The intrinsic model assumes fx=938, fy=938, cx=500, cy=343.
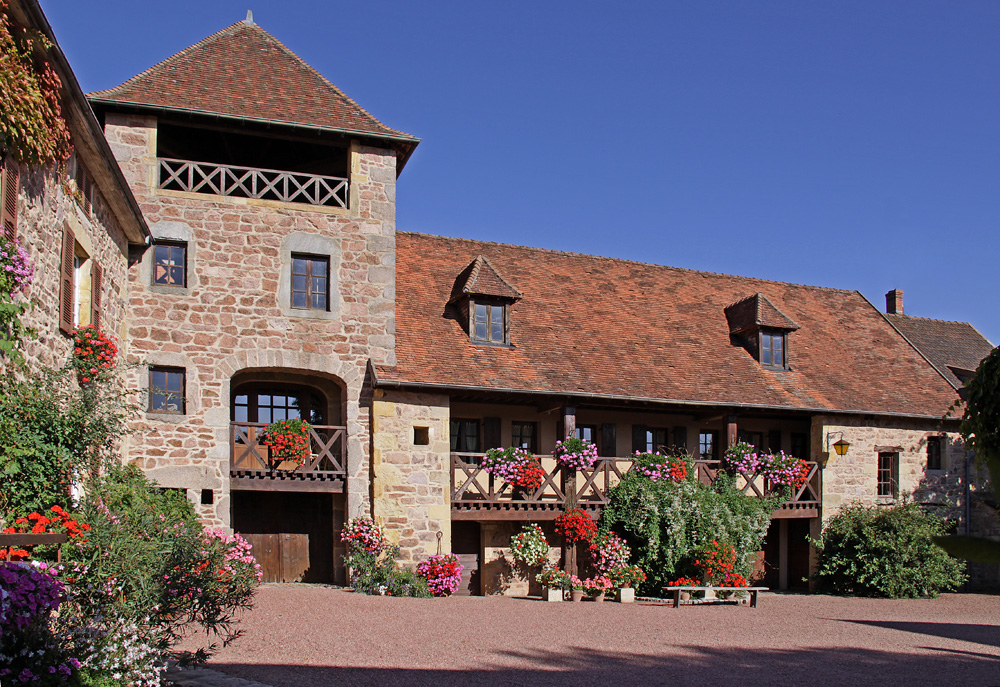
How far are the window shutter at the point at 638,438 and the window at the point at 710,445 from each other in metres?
1.57

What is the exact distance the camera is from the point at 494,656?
32.8ft

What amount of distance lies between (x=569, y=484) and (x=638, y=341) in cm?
397

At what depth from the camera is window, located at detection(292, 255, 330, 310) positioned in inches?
640

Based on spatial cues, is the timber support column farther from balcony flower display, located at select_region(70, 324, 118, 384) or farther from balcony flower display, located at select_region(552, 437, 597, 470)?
balcony flower display, located at select_region(70, 324, 118, 384)

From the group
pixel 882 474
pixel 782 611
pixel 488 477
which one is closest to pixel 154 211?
pixel 488 477

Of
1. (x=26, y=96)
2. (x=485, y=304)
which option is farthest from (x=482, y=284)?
(x=26, y=96)

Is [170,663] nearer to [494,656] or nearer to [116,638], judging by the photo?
[116,638]

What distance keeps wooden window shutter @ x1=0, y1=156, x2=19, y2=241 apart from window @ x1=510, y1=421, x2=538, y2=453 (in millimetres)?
11063

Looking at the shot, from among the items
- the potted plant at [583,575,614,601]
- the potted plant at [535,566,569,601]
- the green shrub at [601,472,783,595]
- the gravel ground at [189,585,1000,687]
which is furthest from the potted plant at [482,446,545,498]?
the gravel ground at [189,585,1000,687]

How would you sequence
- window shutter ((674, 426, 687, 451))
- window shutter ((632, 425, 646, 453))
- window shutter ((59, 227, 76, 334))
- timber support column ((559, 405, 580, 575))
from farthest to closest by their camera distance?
window shutter ((674, 426, 687, 451)), window shutter ((632, 425, 646, 453)), timber support column ((559, 405, 580, 575)), window shutter ((59, 227, 76, 334))

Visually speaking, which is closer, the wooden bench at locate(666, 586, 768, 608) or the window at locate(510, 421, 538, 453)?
the wooden bench at locate(666, 586, 768, 608)

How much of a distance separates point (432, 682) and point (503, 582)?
8.92 metres

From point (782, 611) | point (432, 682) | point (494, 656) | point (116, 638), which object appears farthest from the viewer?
point (782, 611)

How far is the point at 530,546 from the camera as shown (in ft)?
54.4
